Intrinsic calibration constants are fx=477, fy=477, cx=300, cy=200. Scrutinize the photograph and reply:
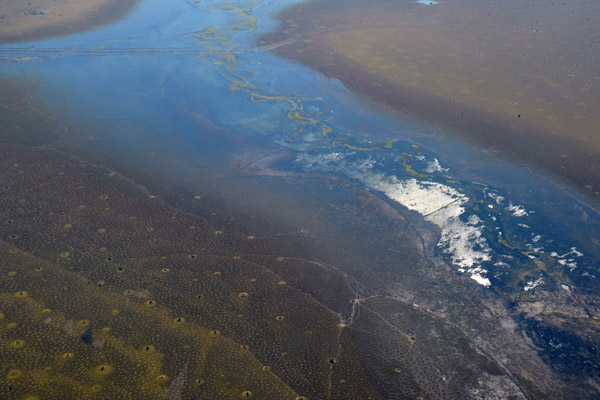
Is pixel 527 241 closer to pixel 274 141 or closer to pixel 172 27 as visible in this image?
pixel 274 141

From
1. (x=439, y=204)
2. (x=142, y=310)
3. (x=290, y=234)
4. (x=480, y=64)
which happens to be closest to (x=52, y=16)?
(x=290, y=234)

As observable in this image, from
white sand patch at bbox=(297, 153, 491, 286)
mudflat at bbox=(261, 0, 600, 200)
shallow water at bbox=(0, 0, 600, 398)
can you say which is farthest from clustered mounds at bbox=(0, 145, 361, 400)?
mudflat at bbox=(261, 0, 600, 200)

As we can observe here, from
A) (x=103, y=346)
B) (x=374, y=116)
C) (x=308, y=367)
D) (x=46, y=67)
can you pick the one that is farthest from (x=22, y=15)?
(x=308, y=367)

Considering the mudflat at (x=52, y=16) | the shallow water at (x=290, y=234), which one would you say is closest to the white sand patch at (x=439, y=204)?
the shallow water at (x=290, y=234)

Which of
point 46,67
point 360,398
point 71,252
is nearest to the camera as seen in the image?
point 360,398

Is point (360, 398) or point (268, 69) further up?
point (268, 69)

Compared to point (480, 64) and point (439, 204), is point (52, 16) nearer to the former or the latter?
point (480, 64)

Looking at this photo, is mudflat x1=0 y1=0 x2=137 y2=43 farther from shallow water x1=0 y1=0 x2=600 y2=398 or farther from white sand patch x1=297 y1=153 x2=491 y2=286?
white sand patch x1=297 y1=153 x2=491 y2=286
